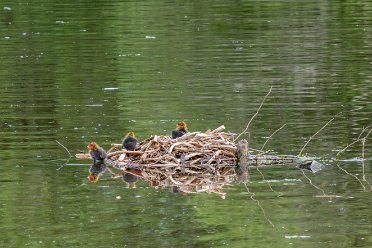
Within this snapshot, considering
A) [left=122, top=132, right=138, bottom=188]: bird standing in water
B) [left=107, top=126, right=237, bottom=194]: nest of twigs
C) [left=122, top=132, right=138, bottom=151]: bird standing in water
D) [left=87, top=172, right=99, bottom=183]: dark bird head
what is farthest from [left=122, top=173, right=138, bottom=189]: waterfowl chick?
[left=122, top=132, right=138, bottom=151]: bird standing in water

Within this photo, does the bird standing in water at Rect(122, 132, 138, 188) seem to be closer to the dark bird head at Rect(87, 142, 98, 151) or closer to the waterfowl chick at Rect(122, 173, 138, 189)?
the waterfowl chick at Rect(122, 173, 138, 189)

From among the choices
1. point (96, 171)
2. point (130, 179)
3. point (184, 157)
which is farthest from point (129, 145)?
point (130, 179)

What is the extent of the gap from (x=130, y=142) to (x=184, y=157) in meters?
0.76

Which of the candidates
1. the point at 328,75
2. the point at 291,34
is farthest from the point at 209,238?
the point at 291,34

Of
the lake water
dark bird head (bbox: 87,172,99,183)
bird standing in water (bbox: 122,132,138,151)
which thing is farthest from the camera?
bird standing in water (bbox: 122,132,138,151)

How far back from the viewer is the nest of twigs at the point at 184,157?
53.5 feet

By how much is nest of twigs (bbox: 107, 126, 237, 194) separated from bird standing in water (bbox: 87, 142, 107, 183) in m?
0.25

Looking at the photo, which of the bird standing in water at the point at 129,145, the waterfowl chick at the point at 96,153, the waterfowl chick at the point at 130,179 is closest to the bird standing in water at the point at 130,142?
the bird standing in water at the point at 129,145

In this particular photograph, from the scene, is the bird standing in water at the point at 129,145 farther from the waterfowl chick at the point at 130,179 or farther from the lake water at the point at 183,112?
the lake water at the point at 183,112

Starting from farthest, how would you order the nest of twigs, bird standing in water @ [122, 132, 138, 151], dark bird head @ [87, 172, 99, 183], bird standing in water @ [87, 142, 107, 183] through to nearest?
bird standing in water @ [122, 132, 138, 151], bird standing in water @ [87, 142, 107, 183], the nest of twigs, dark bird head @ [87, 172, 99, 183]

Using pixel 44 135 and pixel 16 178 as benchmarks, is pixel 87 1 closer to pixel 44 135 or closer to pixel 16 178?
pixel 44 135

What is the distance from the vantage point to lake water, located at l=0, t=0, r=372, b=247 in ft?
43.6

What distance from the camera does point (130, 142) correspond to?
16.8 meters

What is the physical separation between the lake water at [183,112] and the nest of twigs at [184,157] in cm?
56
